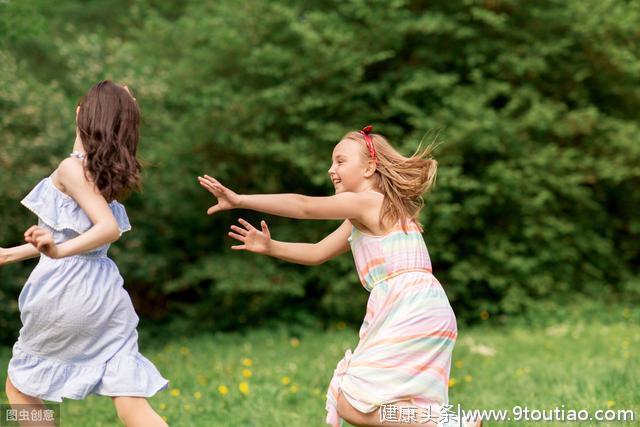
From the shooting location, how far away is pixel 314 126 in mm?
10266

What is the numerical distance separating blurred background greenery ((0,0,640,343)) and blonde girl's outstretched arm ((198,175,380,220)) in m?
6.42

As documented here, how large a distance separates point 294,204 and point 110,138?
2.71 ft

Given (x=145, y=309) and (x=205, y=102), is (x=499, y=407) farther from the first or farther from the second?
(x=145, y=309)

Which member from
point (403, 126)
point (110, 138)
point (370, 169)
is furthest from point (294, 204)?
point (403, 126)

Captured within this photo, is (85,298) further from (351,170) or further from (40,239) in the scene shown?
(351,170)

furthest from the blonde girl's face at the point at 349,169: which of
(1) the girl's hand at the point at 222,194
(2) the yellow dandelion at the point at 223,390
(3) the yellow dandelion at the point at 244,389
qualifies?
(2) the yellow dandelion at the point at 223,390

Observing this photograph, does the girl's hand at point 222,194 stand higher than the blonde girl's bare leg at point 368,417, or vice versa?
the girl's hand at point 222,194

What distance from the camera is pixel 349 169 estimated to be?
387 centimetres

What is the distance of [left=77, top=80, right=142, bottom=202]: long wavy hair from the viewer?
144 inches

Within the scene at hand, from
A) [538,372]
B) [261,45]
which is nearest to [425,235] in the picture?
[261,45]

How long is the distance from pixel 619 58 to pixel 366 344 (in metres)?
8.18

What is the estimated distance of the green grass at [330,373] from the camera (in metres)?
5.29

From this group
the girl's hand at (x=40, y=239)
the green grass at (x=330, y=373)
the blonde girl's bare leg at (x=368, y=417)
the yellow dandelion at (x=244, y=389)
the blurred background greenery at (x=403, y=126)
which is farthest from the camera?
the blurred background greenery at (x=403, y=126)

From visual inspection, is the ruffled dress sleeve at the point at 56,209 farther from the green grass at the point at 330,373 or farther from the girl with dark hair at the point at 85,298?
the green grass at the point at 330,373
